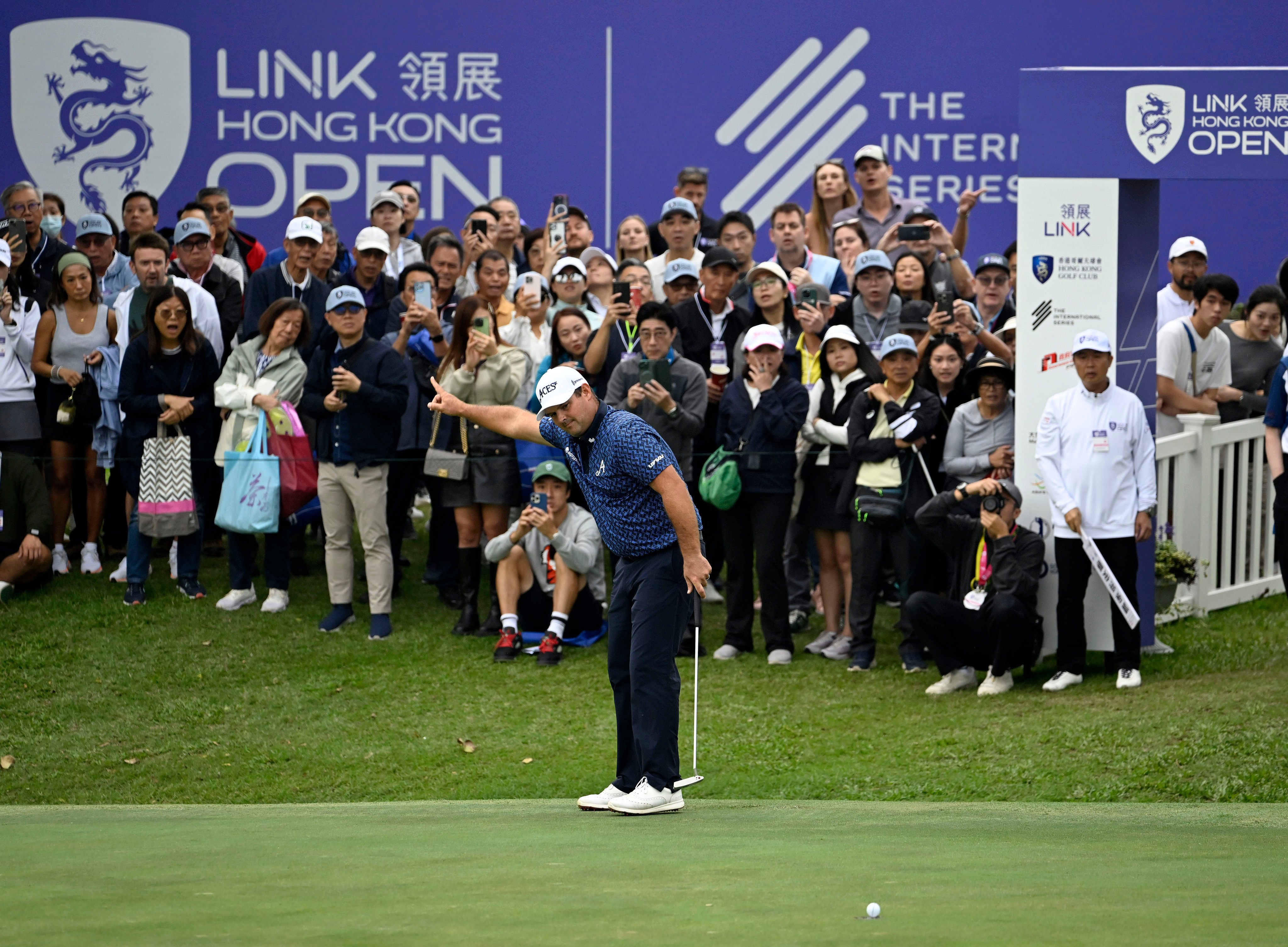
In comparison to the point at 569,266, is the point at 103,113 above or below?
above

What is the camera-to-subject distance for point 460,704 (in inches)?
393

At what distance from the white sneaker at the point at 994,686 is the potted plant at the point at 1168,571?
5.40 feet

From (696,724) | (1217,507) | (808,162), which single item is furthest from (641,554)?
(808,162)

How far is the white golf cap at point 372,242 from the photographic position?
12164mm

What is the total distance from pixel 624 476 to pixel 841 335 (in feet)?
15.0

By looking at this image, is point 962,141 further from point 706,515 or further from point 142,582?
point 142,582

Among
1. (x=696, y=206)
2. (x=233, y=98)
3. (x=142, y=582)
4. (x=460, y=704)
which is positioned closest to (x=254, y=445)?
(x=142, y=582)

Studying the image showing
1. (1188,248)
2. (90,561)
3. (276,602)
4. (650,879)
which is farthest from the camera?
(1188,248)

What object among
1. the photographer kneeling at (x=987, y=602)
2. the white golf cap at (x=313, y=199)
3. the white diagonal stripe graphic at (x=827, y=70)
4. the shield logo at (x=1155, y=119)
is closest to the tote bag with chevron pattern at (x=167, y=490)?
the white golf cap at (x=313, y=199)

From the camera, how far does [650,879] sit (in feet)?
15.3

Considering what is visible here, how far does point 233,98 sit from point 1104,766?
1150 centimetres

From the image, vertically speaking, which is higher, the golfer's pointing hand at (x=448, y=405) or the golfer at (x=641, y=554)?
the golfer's pointing hand at (x=448, y=405)

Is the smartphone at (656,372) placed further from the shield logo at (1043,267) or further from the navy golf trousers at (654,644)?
the navy golf trousers at (654,644)

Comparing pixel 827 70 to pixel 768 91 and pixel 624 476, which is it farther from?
pixel 624 476
